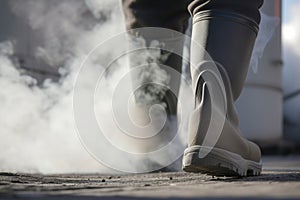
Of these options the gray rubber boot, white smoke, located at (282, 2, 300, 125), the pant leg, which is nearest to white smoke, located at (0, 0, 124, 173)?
the pant leg

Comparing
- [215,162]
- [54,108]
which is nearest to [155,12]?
[215,162]

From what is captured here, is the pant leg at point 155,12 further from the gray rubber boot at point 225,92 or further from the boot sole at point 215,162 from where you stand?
the boot sole at point 215,162

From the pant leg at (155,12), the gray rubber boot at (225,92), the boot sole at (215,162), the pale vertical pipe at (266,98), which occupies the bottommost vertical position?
the boot sole at (215,162)

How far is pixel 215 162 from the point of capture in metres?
1.08

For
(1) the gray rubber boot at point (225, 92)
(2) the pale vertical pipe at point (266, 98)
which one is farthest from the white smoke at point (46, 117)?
(2) the pale vertical pipe at point (266, 98)

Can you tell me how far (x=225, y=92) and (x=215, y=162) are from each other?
166 millimetres

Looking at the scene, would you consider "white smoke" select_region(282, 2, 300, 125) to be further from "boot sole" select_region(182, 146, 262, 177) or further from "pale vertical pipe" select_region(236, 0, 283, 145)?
"boot sole" select_region(182, 146, 262, 177)

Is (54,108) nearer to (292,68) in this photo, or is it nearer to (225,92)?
(225,92)

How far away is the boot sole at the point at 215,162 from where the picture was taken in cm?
109

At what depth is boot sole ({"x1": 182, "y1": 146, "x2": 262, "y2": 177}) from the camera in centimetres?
109

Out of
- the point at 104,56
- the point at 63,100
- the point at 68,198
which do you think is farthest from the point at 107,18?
the point at 68,198

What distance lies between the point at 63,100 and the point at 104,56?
0.79 ft

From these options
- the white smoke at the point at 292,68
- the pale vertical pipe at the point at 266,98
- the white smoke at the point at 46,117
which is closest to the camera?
the white smoke at the point at 46,117

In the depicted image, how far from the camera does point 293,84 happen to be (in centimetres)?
497
